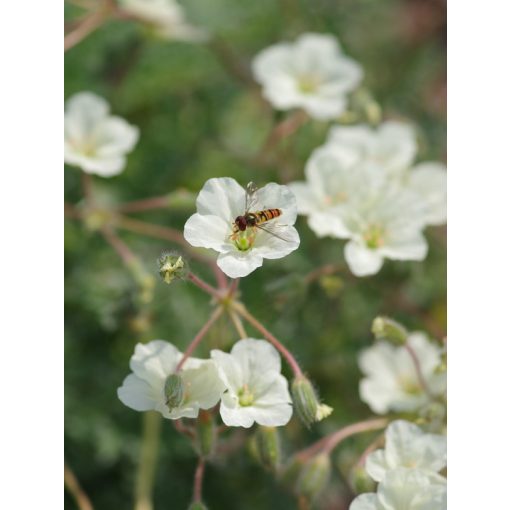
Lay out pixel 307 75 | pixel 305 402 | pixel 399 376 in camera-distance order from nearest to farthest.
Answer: pixel 305 402, pixel 399 376, pixel 307 75

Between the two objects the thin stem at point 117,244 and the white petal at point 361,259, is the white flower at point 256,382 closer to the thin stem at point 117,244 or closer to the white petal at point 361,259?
the white petal at point 361,259

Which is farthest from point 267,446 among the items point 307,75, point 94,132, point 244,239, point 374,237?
point 307,75

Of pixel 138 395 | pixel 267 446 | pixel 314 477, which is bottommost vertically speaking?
pixel 314 477

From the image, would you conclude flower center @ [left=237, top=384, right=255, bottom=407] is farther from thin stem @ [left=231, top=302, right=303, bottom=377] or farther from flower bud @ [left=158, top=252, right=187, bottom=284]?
flower bud @ [left=158, top=252, right=187, bottom=284]

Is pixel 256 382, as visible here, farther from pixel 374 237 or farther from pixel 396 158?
pixel 396 158

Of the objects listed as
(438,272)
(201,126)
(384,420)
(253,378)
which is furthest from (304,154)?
(253,378)

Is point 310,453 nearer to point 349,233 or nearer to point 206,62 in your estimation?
point 349,233
